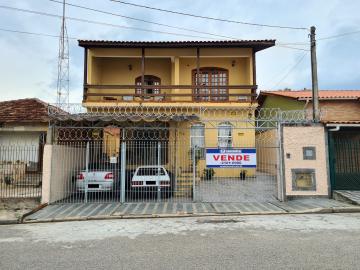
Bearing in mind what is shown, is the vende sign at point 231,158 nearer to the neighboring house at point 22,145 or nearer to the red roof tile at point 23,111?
the neighboring house at point 22,145

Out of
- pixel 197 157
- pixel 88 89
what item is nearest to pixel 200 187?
pixel 197 157

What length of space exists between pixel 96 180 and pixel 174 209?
10.5 feet

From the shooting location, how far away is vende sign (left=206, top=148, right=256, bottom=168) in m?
11.0

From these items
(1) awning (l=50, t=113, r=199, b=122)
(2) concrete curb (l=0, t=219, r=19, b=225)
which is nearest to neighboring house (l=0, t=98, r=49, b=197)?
(1) awning (l=50, t=113, r=199, b=122)

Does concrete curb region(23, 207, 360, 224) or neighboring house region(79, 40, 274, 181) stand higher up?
neighboring house region(79, 40, 274, 181)

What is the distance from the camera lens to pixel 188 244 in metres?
5.91

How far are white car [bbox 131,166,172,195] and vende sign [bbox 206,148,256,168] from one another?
165cm

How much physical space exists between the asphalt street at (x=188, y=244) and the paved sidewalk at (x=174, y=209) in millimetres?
556

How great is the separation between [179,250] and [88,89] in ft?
49.7

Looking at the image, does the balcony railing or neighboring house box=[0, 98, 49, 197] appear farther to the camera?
the balcony railing

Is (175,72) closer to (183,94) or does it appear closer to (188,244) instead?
(183,94)

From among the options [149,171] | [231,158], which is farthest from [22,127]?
[231,158]

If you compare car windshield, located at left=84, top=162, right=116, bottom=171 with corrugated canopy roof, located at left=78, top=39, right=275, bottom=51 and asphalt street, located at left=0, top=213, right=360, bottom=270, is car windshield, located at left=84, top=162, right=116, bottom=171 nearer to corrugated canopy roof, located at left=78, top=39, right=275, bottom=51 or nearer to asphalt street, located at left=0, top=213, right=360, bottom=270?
asphalt street, located at left=0, top=213, right=360, bottom=270

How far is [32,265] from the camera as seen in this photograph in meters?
4.79
